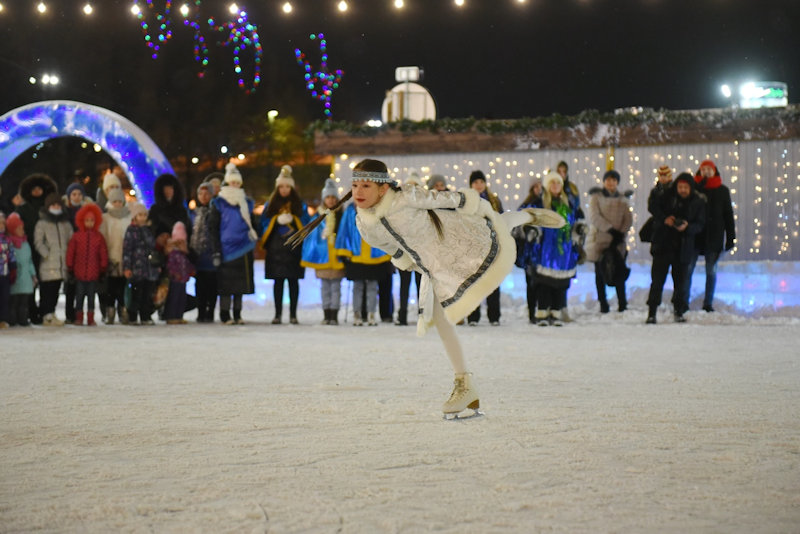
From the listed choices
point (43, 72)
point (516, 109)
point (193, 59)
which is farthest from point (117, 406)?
point (193, 59)

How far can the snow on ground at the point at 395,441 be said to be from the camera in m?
3.61

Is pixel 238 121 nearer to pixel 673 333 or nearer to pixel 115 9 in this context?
pixel 115 9

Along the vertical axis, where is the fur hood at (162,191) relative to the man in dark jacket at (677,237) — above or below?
above

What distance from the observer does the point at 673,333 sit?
36.2 ft

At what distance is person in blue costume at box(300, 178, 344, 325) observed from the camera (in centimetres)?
1301

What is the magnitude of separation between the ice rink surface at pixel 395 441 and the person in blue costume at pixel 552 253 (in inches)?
126

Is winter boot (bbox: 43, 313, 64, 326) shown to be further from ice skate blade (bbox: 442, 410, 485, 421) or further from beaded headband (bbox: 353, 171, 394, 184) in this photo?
ice skate blade (bbox: 442, 410, 485, 421)

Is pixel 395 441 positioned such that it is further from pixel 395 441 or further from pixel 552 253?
pixel 552 253

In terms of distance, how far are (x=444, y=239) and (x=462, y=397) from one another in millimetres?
872

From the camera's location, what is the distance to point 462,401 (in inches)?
223

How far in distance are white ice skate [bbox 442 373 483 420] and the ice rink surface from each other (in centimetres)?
10

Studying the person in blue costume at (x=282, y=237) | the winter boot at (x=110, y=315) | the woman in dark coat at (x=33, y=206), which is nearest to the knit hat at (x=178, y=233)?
the person in blue costume at (x=282, y=237)

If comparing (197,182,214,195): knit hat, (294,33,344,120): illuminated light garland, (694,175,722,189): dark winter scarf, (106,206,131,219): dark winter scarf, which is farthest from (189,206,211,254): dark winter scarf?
(694,175,722,189): dark winter scarf

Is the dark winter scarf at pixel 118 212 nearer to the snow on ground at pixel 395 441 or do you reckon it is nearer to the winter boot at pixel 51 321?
the winter boot at pixel 51 321
